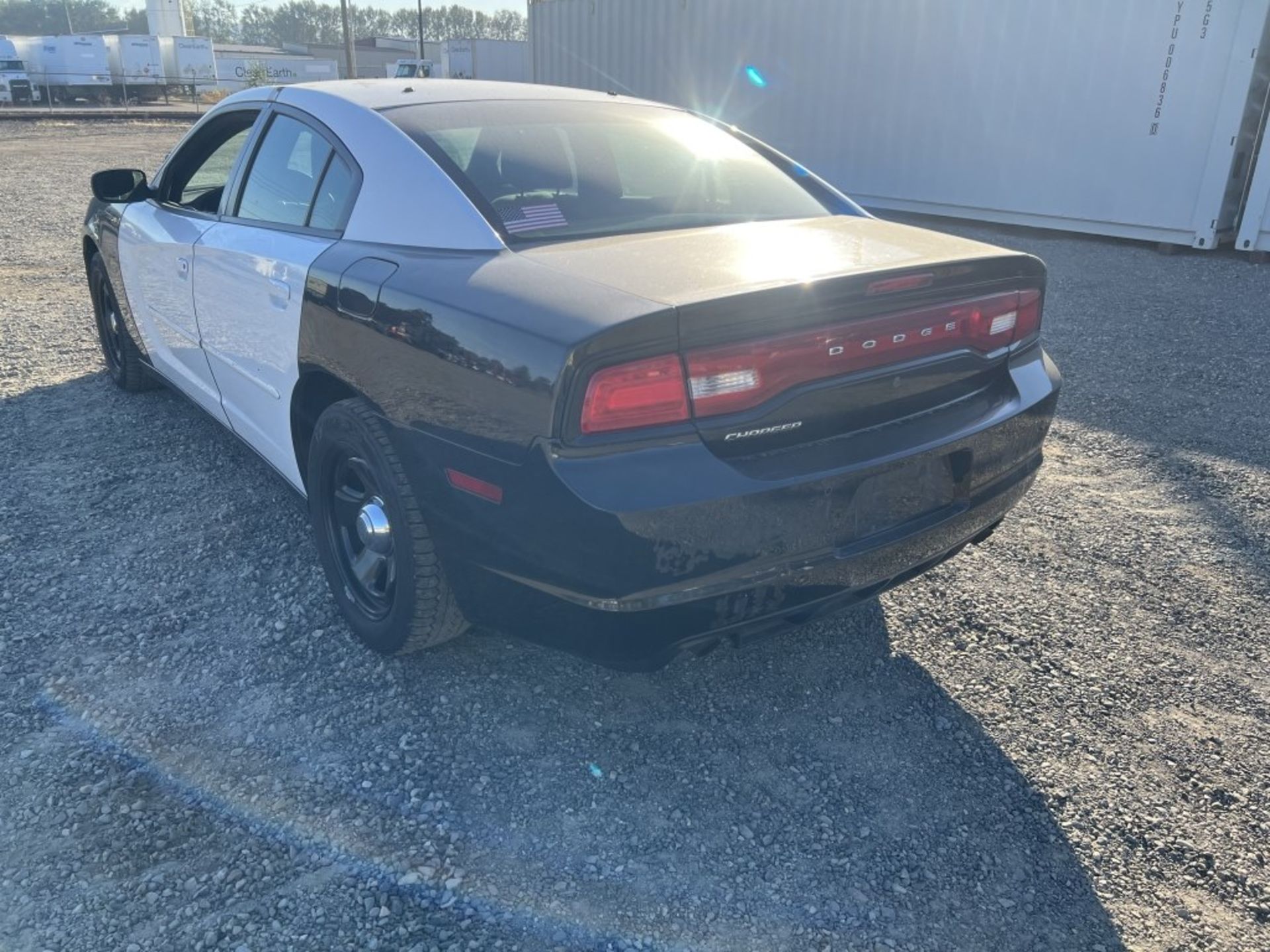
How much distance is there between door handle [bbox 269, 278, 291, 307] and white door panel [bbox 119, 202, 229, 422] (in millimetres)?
714

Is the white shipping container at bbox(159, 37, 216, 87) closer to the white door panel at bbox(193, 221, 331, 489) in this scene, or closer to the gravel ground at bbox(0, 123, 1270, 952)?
the white door panel at bbox(193, 221, 331, 489)

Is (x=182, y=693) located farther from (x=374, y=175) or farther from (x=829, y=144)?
(x=829, y=144)

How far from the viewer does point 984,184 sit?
11.0 meters

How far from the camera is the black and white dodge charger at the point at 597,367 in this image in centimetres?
203

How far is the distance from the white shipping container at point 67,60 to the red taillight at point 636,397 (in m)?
44.0

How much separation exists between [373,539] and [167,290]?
189cm

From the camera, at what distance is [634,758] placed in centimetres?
246

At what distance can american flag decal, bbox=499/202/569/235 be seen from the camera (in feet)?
8.43

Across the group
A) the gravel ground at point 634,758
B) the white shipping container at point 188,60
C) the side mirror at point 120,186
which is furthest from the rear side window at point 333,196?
the white shipping container at point 188,60

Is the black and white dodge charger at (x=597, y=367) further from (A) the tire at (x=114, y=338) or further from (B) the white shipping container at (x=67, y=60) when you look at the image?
(B) the white shipping container at (x=67, y=60)

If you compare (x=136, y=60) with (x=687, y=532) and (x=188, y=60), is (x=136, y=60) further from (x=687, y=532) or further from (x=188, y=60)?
(x=687, y=532)

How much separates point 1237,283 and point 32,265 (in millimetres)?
10190

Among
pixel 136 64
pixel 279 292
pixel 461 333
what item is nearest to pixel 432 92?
pixel 279 292

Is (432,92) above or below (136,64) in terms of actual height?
below
